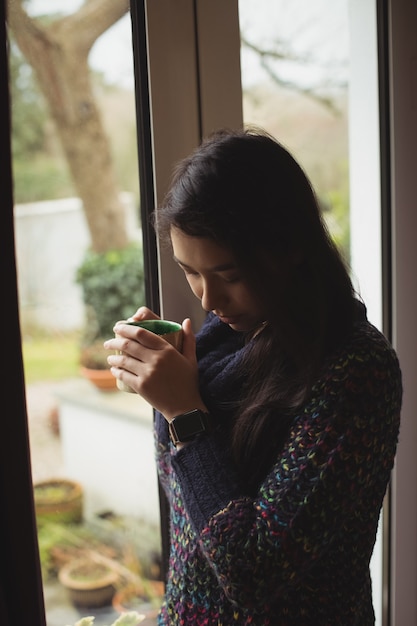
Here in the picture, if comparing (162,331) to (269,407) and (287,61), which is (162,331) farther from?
(287,61)

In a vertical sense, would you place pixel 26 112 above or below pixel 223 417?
above

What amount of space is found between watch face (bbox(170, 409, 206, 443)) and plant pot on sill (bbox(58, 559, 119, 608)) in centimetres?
50

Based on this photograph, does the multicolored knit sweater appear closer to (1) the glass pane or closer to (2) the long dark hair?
(2) the long dark hair

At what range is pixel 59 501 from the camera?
3.87 feet

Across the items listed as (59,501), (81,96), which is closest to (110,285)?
(81,96)

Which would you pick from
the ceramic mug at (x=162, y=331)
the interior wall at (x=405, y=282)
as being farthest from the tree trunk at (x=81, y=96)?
the interior wall at (x=405, y=282)

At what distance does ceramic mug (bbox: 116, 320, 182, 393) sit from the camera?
938 mm

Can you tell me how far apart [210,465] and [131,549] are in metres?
0.59

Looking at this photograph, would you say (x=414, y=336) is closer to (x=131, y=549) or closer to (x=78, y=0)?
(x=131, y=549)

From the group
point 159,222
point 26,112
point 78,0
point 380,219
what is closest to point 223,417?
point 159,222

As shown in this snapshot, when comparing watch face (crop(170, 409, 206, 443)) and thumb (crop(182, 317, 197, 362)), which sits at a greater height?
thumb (crop(182, 317, 197, 362))

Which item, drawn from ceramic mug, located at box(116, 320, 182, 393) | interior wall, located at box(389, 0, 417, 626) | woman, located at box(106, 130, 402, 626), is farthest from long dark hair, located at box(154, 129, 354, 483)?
interior wall, located at box(389, 0, 417, 626)

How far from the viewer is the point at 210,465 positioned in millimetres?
858

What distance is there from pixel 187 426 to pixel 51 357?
468mm
